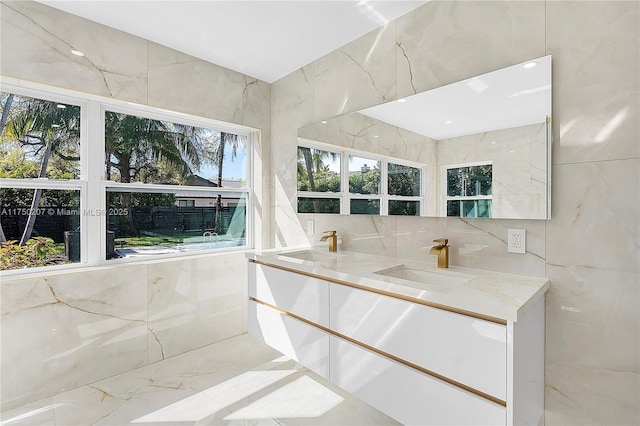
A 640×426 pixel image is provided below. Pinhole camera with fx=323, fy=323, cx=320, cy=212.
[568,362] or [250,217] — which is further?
[250,217]

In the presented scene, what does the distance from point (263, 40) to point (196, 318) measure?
230 centimetres

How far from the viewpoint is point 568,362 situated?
1.50 m

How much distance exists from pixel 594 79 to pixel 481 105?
0.46m

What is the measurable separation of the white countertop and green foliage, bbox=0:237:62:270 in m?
1.39

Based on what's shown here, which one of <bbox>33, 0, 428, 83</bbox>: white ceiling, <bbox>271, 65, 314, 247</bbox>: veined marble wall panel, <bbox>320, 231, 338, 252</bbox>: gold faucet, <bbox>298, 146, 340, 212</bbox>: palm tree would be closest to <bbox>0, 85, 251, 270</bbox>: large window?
<bbox>271, 65, 314, 247</bbox>: veined marble wall panel

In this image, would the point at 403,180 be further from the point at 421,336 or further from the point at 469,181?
the point at 421,336

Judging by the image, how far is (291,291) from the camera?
6.92ft

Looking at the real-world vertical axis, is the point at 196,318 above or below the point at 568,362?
below

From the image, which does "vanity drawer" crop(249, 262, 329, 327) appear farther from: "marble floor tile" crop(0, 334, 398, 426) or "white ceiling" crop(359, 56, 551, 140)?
"white ceiling" crop(359, 56, 551, 140)

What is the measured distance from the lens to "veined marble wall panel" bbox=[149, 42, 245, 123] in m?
2.48

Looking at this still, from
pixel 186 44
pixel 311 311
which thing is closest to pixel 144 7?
pixel 186 44

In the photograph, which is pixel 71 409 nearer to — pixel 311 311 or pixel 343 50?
pixel 311 311

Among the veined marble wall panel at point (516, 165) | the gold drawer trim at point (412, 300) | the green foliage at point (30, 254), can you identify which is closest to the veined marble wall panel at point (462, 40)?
the veined marble wall panel at point (516, 165)

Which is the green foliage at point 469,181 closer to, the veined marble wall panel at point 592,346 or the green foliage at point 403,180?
the green foliage at point 403,180
